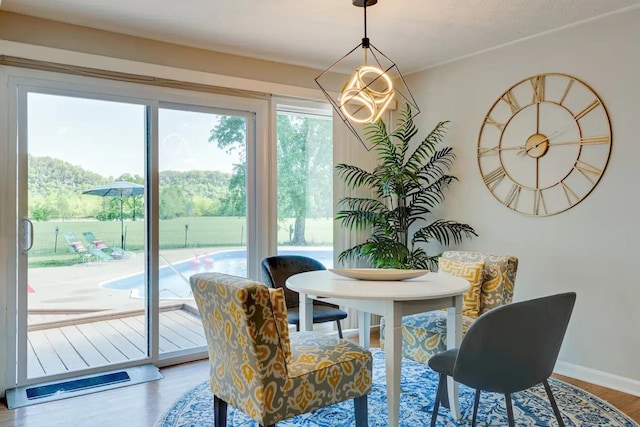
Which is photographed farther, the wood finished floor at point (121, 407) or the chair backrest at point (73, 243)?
the chair backrest at point (73, 243)

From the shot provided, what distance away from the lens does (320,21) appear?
126 inches

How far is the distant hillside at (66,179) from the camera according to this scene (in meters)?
3.15

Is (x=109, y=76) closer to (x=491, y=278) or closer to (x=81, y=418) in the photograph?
(x=81, y=418)

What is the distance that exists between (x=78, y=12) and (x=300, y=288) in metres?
2.22

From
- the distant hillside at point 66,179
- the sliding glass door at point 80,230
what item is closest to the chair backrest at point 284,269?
the distant hillside at point 66,179

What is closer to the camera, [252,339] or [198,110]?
[252,339]

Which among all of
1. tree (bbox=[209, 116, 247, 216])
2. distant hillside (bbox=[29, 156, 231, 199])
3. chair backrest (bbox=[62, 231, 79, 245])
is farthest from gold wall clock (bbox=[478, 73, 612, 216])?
chair backrest (bbox=[62, 231, 79, 245])

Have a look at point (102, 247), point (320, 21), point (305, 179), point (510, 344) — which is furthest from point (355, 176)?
point (510, 344)

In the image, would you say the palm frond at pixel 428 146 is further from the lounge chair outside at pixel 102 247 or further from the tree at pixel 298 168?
the lounge chair outside at pixel 102 247

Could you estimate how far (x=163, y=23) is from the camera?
323 centimetres

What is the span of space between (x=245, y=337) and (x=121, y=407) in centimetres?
143

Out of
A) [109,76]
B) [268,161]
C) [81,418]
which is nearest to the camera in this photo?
[81,418]

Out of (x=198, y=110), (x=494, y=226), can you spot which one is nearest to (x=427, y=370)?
(x=494, y=226)

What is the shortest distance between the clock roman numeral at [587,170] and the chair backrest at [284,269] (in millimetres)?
1938
